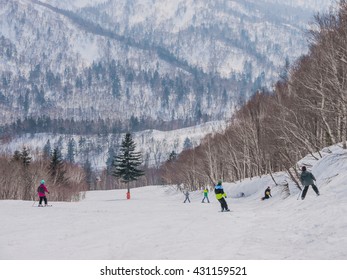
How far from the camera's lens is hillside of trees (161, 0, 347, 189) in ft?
71.5

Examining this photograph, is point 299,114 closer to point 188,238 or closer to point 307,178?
point 307,178

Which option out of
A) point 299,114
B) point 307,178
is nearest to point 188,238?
point 307,178

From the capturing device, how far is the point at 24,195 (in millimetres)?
45500

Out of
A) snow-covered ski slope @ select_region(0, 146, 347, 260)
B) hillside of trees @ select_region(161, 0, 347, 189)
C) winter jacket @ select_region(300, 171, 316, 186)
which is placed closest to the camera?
snow-covered ski slope @ select_region(0, 146, 347, 260)

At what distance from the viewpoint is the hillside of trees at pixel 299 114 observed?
71.5 feet

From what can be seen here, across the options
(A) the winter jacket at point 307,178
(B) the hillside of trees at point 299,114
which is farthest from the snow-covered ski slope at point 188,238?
(B) the hillside of trees at point 299,114

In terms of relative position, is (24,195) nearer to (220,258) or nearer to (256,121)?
(256,121)

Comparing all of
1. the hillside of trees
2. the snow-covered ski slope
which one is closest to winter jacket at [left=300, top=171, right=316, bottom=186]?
the snow-covered ski slope

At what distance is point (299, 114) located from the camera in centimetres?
2777

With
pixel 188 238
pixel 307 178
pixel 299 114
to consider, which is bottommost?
pixel 188 238

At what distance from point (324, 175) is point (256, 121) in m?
21.7

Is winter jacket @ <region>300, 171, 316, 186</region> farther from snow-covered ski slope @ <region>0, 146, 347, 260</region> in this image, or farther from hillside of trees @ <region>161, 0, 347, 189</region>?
hillside of trees @ <region>161, 0, 347, 189</region>

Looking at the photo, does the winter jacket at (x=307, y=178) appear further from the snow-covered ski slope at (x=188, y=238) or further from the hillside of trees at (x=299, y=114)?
the hillside of trees at (x=299, y=114)

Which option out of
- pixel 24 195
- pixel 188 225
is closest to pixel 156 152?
pixel 24 195
